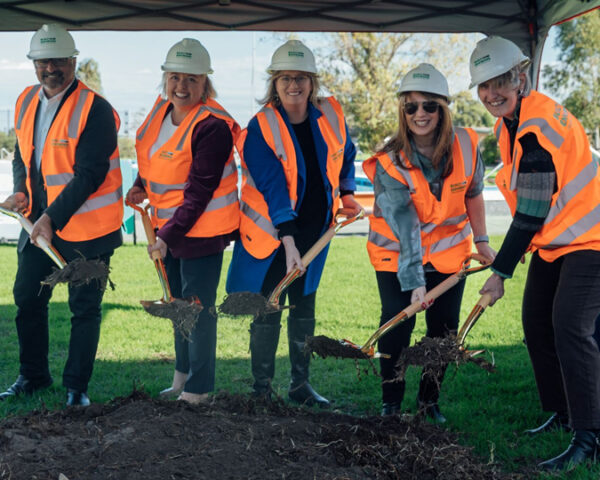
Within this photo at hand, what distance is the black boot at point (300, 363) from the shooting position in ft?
14.2

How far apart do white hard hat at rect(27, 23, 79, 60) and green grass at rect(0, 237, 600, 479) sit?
5.91 feet

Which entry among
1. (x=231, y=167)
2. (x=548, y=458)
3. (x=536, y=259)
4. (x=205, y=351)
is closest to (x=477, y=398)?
(x=548, y=458)

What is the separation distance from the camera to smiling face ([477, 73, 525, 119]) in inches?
129

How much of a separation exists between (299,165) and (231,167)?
0.42 meters

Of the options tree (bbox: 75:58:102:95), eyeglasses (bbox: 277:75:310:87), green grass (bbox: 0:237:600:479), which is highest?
tree (bbox: 75:58:102:95)

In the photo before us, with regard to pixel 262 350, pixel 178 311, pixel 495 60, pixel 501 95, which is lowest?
pixel 262 350

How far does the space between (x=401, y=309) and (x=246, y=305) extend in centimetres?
80

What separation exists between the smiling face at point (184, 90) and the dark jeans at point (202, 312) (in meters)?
0.84

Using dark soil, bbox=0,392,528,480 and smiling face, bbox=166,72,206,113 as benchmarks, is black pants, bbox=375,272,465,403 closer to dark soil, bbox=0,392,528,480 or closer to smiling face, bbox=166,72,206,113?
dark soil, bbox=0,392,528,480

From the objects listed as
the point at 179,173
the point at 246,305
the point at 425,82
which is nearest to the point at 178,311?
the point at 246,305

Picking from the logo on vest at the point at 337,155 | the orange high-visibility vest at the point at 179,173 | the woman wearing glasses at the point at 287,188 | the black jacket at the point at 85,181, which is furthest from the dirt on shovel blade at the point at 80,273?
the logo on vest at the point at 337,155

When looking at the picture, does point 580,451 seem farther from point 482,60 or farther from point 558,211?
point 482,60

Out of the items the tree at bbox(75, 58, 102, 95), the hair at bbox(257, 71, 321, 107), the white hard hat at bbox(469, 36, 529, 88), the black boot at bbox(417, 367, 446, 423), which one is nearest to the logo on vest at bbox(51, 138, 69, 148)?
the hair at bbox(257, 71, 321, 107)

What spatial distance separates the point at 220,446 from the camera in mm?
2969
